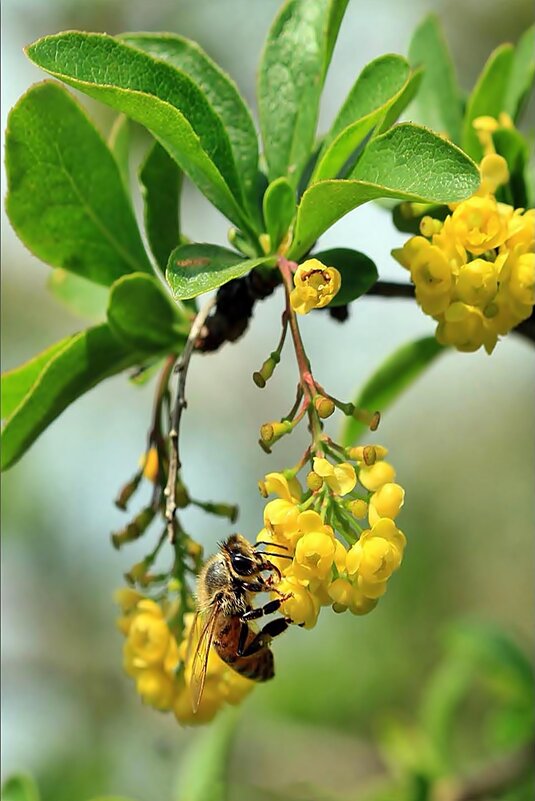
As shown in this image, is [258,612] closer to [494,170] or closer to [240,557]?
[240,557]

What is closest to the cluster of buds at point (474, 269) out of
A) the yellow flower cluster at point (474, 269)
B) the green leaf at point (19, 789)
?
the yellow flower cluster at point (474, 269)

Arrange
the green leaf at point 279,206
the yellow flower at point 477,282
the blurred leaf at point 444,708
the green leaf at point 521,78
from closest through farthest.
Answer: the yellow flower at point 477,282, the green leaf at point 279,206, the green leaf at point 521,78, the blurred leaf at point 444,708

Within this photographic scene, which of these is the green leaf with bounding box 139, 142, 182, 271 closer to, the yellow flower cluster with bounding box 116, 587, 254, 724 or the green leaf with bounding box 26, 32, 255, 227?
the green leaf with bounding box 26, 32, 255, 227

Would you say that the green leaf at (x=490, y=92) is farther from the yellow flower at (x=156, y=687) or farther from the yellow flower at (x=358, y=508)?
the yellow flower at (x=156, y=687)

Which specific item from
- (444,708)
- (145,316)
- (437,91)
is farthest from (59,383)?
(444,708)

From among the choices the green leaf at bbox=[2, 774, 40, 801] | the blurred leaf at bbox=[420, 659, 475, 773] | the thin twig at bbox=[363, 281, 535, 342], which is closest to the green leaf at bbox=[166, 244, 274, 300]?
the thin twig at bbox=[363, 281, 535, 342]

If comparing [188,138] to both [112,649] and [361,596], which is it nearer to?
[361,596]

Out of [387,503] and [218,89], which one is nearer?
[387,503]
